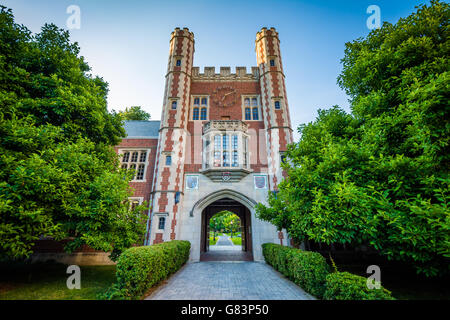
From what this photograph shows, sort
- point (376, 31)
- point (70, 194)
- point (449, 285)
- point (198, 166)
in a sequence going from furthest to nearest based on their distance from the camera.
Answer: point (198, 166)
point (376, 31)
point (449, 285)
point (70, 194)

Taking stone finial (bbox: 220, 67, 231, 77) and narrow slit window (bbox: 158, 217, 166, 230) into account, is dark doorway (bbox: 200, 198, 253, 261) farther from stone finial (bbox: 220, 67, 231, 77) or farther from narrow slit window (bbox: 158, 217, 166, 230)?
stone finial (bbox: 220, 67, 231, 77)

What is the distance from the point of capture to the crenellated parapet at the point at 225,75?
59.7ft

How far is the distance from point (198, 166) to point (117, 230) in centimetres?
807

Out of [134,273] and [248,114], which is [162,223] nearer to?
[134,273]

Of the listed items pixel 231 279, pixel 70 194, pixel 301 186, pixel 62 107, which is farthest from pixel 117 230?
pixel 301 186

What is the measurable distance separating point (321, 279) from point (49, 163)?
9.97 m

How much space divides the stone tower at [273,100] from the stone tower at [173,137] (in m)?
6.98

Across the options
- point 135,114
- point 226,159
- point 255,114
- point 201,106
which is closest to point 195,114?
point 201,106

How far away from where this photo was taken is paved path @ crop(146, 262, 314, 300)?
19.3ft

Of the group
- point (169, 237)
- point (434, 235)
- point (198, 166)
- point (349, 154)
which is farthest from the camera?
point (198, 166)

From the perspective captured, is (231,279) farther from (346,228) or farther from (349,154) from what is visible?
(349,154)

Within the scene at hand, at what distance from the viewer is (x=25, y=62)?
7.71 m

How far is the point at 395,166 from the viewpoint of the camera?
179 inches

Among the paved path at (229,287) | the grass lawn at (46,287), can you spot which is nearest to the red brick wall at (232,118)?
the paved path at (229,287)
